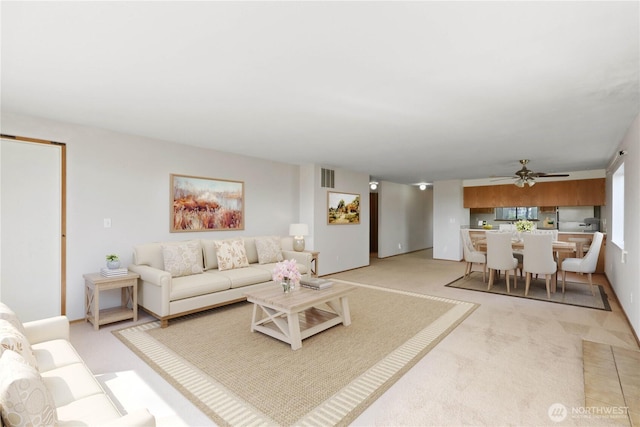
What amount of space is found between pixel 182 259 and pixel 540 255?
5.33 metres

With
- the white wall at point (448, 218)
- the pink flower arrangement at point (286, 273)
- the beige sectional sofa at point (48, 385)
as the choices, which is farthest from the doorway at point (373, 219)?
the beige sectional sofa at point (48, 385)

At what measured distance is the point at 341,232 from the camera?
6.96m

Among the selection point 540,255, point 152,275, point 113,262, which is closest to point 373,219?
point 540,255

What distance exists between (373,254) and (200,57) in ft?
27.9

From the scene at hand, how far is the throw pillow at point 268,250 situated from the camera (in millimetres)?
5098

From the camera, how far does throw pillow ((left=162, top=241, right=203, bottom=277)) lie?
4.00 m

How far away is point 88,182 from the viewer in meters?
3.75

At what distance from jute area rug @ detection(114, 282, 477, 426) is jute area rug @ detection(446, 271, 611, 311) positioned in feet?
5.00

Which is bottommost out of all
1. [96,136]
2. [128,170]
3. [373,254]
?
[373,254]

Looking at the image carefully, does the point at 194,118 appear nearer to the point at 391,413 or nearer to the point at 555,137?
the point at 391,413

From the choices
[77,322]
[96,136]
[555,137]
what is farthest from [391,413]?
[96,136]

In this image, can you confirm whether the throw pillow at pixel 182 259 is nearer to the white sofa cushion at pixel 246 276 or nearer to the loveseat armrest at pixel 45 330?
the white sofa cushion at pixel 246 276

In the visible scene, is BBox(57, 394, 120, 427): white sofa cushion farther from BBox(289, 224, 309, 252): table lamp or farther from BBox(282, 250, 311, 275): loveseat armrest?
BBox(289, 224, 309, 252): table lamp

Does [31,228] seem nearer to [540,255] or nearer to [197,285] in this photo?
[197,285]
